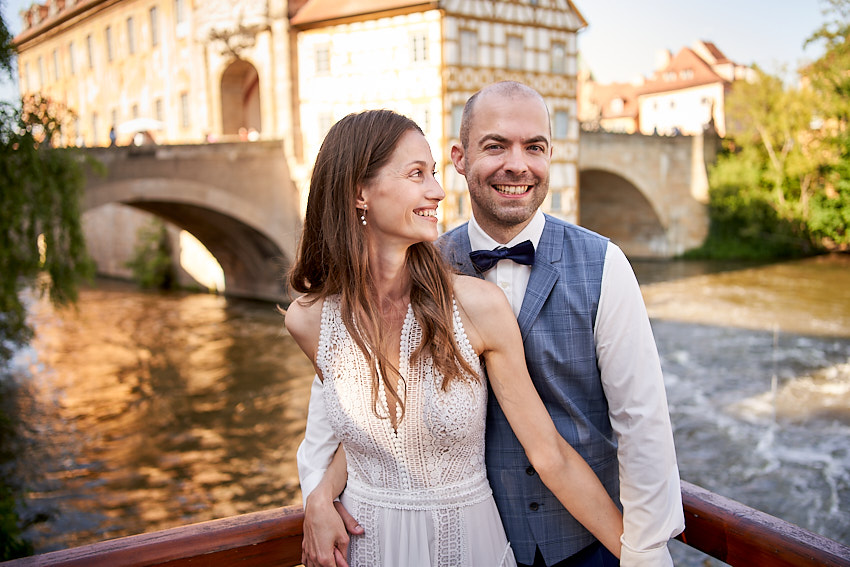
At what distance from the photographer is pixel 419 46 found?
50.2 ft

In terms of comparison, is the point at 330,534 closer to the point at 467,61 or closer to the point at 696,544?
the point at 696,544

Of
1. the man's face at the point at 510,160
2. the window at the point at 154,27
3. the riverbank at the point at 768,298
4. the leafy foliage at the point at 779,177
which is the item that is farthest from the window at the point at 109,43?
the man's face at the point at 510,160

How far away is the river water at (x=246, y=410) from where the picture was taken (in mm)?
7191

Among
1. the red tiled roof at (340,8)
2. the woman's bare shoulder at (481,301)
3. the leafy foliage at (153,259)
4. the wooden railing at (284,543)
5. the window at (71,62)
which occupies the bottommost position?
the leafy foliage at (153,259)

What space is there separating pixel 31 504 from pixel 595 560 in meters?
6.98

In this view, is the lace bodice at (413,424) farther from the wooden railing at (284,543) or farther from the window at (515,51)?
the window at (515,51)

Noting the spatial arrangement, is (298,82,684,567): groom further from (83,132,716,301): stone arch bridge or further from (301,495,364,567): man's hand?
(83,132,716,301): stone arch bridge

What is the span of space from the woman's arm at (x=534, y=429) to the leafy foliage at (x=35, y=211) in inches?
274

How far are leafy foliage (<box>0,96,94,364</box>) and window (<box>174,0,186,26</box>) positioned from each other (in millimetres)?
12030

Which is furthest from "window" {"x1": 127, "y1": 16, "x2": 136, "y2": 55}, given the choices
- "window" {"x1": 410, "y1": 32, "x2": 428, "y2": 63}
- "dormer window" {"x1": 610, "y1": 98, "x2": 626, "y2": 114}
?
"dormer window" {"x1": 610, "y1": 98, "x2": 626, "y2": 114}

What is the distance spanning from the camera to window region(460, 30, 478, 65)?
50.6 ft

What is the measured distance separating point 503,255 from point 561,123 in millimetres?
16228

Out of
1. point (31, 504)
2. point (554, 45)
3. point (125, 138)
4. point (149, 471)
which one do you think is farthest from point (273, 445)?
point (125, 138)

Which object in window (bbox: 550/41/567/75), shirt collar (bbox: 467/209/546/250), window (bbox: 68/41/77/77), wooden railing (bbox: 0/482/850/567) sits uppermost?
window (bbox: 68/41/77/77)
